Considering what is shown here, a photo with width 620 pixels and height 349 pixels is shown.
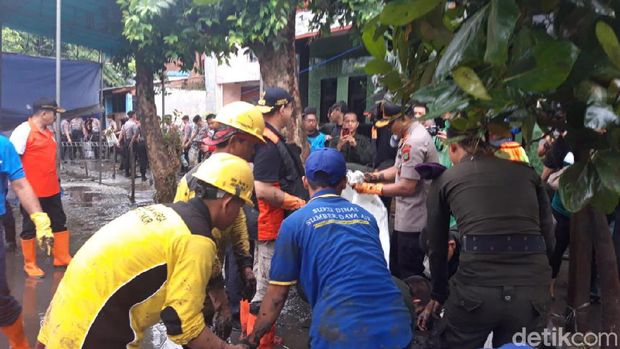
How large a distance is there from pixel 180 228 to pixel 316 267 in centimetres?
64

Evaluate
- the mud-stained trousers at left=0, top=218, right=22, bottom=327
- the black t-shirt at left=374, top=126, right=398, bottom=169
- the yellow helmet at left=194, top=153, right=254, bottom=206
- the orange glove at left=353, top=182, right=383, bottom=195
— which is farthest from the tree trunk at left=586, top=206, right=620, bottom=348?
the black t-shirt at left=374, top=126, right=398, bottom=169

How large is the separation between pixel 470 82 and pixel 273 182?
288 cm

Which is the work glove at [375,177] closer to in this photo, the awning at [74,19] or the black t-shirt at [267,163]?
the black t-shirt at [267,163]

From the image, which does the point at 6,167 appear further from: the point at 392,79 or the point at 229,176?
the point at 392,79

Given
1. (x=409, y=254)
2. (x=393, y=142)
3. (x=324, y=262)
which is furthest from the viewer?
(x=393, y=142)

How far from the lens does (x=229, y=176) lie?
2.27m

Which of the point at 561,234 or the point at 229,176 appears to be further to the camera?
the point at 561,234

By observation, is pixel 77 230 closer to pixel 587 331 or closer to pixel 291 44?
pixel 291 44

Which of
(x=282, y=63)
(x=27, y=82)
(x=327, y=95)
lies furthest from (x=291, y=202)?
(x=327, y=95)

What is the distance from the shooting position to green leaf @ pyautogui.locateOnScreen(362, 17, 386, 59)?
1.39m

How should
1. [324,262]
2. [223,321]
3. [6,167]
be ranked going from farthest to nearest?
[6,167]
[223,321]
[324,262]

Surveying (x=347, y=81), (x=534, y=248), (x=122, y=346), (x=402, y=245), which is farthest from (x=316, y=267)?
(x=347, y=81)

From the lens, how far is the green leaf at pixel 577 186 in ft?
3.73

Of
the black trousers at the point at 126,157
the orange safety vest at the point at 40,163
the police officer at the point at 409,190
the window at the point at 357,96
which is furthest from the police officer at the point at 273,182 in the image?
the black trousers at the point at 126,157
